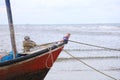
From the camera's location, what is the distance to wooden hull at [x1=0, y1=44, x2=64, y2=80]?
34.0 ft

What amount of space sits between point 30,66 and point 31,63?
15cm

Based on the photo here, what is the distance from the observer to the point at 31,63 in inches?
417

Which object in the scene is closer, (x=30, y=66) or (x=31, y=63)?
(x=31, y=63)

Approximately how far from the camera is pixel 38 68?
35.8 feet

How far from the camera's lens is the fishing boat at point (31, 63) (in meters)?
10.3

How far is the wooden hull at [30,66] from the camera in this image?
10.4 metres

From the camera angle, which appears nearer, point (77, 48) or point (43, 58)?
point (43, 58)

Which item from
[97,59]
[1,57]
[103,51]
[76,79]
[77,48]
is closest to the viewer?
[1,57]

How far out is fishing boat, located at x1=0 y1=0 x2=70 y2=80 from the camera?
1035cm

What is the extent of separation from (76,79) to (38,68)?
3281 mm

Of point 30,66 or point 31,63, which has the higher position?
point 31,63

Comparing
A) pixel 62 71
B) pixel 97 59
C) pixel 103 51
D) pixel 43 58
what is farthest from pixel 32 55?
pixel 103 51
